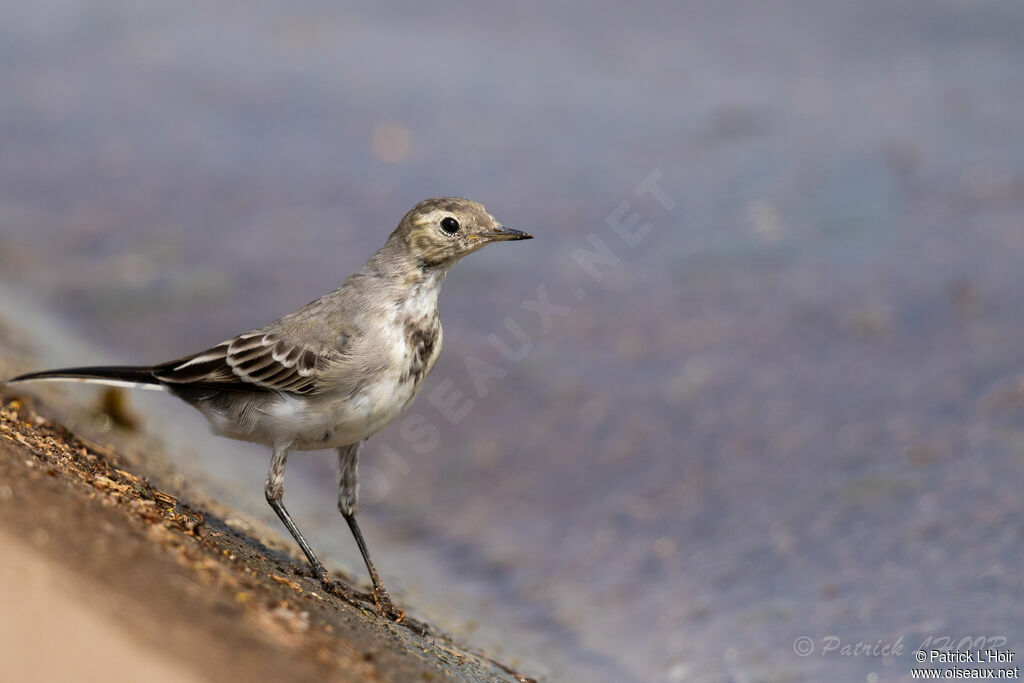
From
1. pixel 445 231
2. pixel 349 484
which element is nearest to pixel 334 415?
pixel 349 484

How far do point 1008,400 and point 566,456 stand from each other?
3.20m

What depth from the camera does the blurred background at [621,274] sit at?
751 cm

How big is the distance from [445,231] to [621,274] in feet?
15.2

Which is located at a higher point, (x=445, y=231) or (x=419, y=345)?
(x=445, y=231)

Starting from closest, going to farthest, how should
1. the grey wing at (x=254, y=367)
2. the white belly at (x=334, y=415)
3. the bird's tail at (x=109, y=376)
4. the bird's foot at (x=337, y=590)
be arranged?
the bird's foot at (x=337, y=590) → the white belly at (x=334, y=415) → the grey wing at (x=254, y=367) → the bird's tail at (x=109, y=376)

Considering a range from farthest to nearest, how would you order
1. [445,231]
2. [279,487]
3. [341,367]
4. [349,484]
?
[349,484]
[445,231]
[279,487]
[341,367]

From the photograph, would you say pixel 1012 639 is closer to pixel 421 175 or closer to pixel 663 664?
pixel 663 664

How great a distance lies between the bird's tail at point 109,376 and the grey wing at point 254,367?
66 millimetres

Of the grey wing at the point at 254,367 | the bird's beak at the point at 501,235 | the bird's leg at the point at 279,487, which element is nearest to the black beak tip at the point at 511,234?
the bird's beak at the point at 501,235

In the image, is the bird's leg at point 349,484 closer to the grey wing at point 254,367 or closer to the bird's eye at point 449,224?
the grey wing at point 254,367

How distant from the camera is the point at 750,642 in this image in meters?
6.88

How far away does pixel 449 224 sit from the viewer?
259 inches

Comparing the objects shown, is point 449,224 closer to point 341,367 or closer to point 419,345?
→ point 419,345

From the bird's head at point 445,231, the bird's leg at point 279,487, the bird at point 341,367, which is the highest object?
the bird's head at point 445,231
